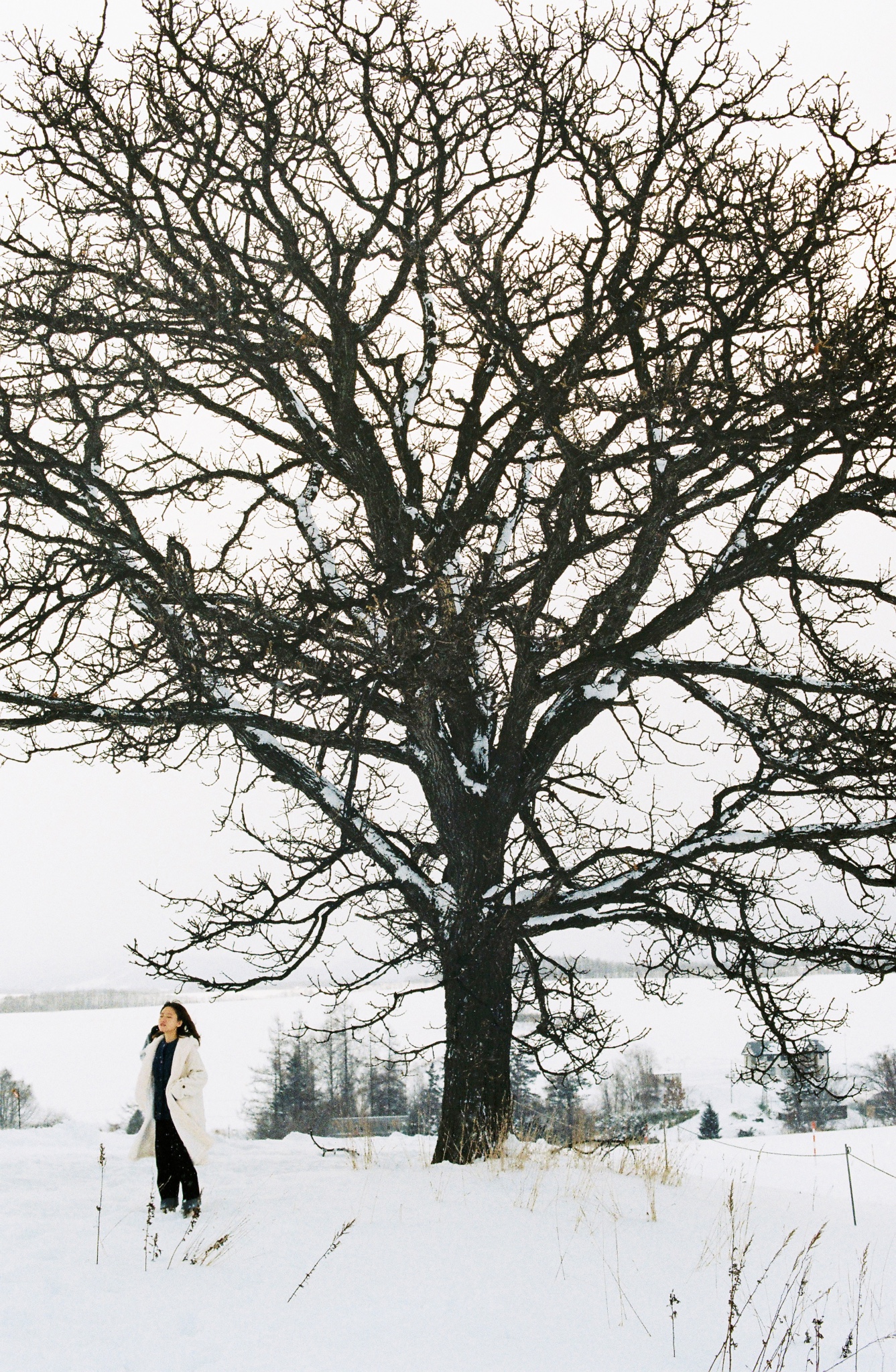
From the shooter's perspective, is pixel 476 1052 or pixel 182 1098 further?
pixel 476 1052

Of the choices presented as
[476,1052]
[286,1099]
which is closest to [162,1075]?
[476,1052]

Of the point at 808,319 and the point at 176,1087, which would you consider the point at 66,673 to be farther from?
the point at 808,319

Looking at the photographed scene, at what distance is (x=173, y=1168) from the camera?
20.4ft

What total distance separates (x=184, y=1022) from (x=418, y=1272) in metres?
2.48

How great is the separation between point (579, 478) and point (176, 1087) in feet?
16.1

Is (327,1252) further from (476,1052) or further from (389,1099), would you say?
(389,1099)

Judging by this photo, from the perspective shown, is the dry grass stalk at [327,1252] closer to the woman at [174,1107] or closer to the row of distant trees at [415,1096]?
the woman at [174,1107]

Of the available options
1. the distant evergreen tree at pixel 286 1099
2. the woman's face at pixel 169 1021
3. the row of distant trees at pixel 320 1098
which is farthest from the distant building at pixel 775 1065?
the distant evergreen tree at pixel 286 1099

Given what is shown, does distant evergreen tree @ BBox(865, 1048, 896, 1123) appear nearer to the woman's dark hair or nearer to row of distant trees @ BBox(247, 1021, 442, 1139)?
row of distant trees @ BBox(247, 1021, 442, 1139)

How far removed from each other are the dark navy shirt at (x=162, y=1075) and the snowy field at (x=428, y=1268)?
564 mm

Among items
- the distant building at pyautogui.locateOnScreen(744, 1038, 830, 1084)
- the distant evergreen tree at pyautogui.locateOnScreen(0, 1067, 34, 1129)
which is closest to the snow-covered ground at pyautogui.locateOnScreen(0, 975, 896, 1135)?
the distant evergreen tree at pyautogui.locateOnScreen(0, 1067, 34, 1129)

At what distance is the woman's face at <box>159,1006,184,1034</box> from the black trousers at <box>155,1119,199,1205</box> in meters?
0.62

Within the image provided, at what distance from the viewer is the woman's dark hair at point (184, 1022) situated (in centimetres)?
675

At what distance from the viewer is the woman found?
620 centimetres
